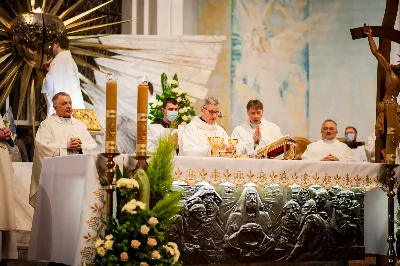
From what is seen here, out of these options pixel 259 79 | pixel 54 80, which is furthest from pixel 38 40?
pixel 259 79

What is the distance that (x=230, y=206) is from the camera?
7.52m

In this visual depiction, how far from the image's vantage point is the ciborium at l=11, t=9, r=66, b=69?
11602mm

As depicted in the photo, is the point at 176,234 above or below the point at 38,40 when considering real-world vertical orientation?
below

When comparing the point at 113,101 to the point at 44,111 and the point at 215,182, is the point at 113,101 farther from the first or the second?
the point at 44,111

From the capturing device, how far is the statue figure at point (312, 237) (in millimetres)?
7867

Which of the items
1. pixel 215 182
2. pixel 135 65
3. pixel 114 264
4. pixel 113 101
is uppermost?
pixel 135 65

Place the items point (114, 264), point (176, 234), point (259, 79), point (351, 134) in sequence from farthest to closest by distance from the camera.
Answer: point (259, 79) → point (351, 134) → point (176, 234) → point (114, 264)

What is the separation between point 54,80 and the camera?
11.4m

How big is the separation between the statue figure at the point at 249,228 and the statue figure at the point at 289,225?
0.40 feet

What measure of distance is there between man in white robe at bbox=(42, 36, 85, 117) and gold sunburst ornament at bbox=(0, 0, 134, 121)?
157 millimetres

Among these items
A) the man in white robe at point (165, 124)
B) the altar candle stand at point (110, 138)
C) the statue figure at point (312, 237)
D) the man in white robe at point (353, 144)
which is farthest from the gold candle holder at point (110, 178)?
the man in white robe at point (353, 144)

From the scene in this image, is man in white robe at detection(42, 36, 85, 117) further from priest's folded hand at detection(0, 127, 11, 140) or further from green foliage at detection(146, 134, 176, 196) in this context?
green foliage at detection(146, 134, 176, 196)

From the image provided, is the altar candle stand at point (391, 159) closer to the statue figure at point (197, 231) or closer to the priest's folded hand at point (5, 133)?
the statue figure at point (197, 231)

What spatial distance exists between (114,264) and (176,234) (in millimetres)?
1241
